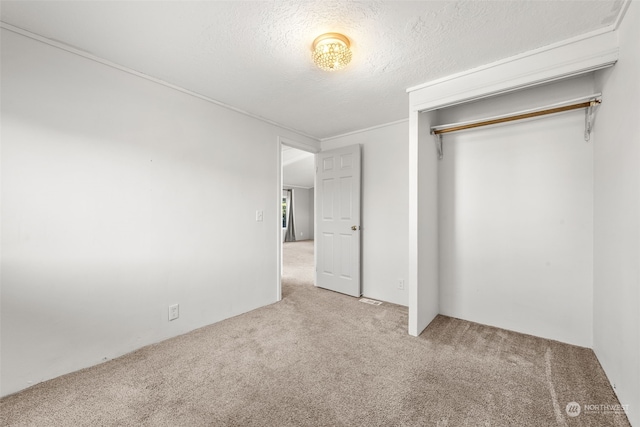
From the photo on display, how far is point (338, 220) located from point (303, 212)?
668 centimetres

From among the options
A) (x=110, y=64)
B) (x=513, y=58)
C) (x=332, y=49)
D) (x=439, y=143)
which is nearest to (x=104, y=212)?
(x=110, y=64)

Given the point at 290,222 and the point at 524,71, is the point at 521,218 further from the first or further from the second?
the point at 290,222

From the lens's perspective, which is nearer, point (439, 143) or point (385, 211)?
point (439, 143)

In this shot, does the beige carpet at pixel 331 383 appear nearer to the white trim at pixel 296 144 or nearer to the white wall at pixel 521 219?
the white wall at pixel 521 219

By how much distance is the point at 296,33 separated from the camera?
159 centimetres

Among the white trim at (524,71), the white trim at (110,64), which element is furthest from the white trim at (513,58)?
the white trim at (110,64)

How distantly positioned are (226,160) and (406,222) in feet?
7.18

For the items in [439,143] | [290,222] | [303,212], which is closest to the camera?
[439,143]

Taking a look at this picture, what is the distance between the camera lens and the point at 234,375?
69.7 inches

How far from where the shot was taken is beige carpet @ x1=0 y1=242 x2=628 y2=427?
1.40m

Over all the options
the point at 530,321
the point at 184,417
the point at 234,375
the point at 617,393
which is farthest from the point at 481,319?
the point at 184,417

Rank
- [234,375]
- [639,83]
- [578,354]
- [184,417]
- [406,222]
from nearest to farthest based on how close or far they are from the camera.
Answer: [639,83] → [184,417] → [234,375] → [578,354] → [406,222]

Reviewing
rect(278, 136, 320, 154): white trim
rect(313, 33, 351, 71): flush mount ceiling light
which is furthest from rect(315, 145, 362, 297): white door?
rect(313, 33, 351, 71): flush mount ceiling light

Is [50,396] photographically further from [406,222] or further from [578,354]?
[578,354]
